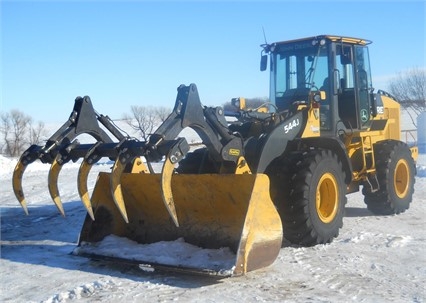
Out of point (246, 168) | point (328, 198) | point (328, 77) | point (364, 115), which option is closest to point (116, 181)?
point (246, 168)

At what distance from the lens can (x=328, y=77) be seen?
334 inches

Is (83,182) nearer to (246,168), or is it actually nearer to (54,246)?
(246,168)

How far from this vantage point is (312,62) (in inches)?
339

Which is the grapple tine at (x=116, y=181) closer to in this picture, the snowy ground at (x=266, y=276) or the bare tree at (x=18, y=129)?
the snowy ground at (x=266, y=276)

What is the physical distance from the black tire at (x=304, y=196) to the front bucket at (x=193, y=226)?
84 cm

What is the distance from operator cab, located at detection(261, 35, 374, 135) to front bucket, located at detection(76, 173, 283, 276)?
8.71 ft

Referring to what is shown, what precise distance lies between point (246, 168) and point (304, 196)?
751 millimetres

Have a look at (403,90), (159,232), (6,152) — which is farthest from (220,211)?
(403,90)

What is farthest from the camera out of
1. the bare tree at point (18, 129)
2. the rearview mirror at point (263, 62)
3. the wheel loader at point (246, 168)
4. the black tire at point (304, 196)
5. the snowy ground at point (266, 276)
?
the bare tree at point (18, 129)

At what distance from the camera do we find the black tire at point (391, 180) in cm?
901

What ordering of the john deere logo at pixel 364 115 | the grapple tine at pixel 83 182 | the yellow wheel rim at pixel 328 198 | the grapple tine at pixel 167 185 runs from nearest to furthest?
the grapple tine at pixel 167 185
the grapple tine at pixel 83 182
the yellow wheel rim at pixel 328 198
the john deere logo at pixel 364 115

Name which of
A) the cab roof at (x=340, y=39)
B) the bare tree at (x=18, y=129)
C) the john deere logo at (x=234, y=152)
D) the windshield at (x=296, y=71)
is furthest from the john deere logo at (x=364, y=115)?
the bare tree at (x=18, y=129)

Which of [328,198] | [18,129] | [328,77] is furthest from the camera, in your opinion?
[18,129]

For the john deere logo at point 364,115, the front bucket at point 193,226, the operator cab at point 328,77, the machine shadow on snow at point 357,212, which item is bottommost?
the machine shadow on snow at point 357,212
